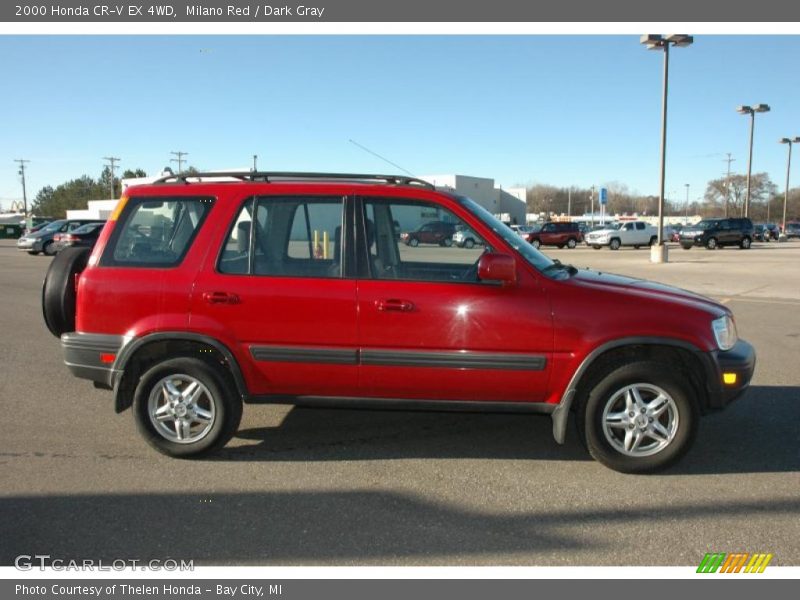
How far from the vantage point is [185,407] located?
4.42 meters

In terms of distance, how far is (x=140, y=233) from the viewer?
177 inches

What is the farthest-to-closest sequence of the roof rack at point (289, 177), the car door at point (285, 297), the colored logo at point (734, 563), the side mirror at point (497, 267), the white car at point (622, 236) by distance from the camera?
the white car at point (622, 236) → the roof rack at point (289, 177) → the car door at point (285, 297) → the side mirror at point (497, 267) → the colored logo at point (734, 563)

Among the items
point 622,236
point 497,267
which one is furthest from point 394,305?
point 622,236

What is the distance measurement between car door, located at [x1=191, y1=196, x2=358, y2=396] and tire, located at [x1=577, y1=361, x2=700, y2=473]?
1675 millimetres

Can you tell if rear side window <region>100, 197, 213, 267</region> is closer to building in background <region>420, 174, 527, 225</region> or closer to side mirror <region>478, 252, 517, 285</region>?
side mirror <region>478, 252, 517, 285</region>

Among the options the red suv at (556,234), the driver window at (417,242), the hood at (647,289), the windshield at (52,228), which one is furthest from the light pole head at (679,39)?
the windshield at (52,228)

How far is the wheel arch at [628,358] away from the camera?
4055 millimetres

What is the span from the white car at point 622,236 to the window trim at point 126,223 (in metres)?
39.2

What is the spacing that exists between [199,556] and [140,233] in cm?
237

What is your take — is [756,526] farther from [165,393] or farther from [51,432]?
[51,432]

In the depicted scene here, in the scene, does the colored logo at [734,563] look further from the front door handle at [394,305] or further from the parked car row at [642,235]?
the parked car row at [642,235]

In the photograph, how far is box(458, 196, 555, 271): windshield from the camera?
4.32 meters

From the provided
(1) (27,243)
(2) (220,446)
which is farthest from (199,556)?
(1) (27,243)

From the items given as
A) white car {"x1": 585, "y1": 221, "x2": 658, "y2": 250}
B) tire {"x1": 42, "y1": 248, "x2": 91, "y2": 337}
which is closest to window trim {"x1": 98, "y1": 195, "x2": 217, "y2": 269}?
tire {"x1": 42, "y1": 248, "x2": 91, "y2": 337}
